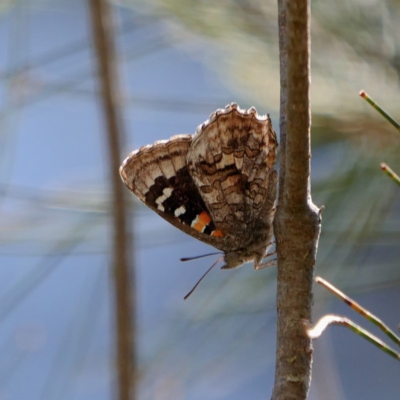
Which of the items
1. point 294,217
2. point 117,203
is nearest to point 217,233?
point 117,203

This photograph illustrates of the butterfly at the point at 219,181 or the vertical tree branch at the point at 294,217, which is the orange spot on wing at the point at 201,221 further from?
the vertical tree branch at the point at 294,217

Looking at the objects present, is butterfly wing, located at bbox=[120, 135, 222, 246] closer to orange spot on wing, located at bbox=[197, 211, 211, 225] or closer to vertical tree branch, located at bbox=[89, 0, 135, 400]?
orange spot on wing, located at bbox=[197, 211, 211, 225]

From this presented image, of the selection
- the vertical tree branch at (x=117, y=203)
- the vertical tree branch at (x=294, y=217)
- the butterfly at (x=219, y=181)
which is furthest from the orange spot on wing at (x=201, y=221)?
the vertical tree branch at (x=294, y=217)

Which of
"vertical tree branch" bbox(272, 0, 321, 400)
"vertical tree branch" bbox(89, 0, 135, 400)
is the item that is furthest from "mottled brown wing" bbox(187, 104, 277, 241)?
"vertical tree branch" bbox(272, 0, 321, 400)

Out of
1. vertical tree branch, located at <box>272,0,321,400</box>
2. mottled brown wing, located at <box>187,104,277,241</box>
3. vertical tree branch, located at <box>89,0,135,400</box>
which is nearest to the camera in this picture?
vertical tree branch, located at <box>272,0,321,400</box>

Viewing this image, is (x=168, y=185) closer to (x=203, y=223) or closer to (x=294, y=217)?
(x=203, y=223)

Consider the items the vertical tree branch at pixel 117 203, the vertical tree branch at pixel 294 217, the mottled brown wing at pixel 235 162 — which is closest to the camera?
the vertical tree branch at pixel 294 217

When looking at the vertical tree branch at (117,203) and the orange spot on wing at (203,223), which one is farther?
the orange spot on wing at (203,223)
